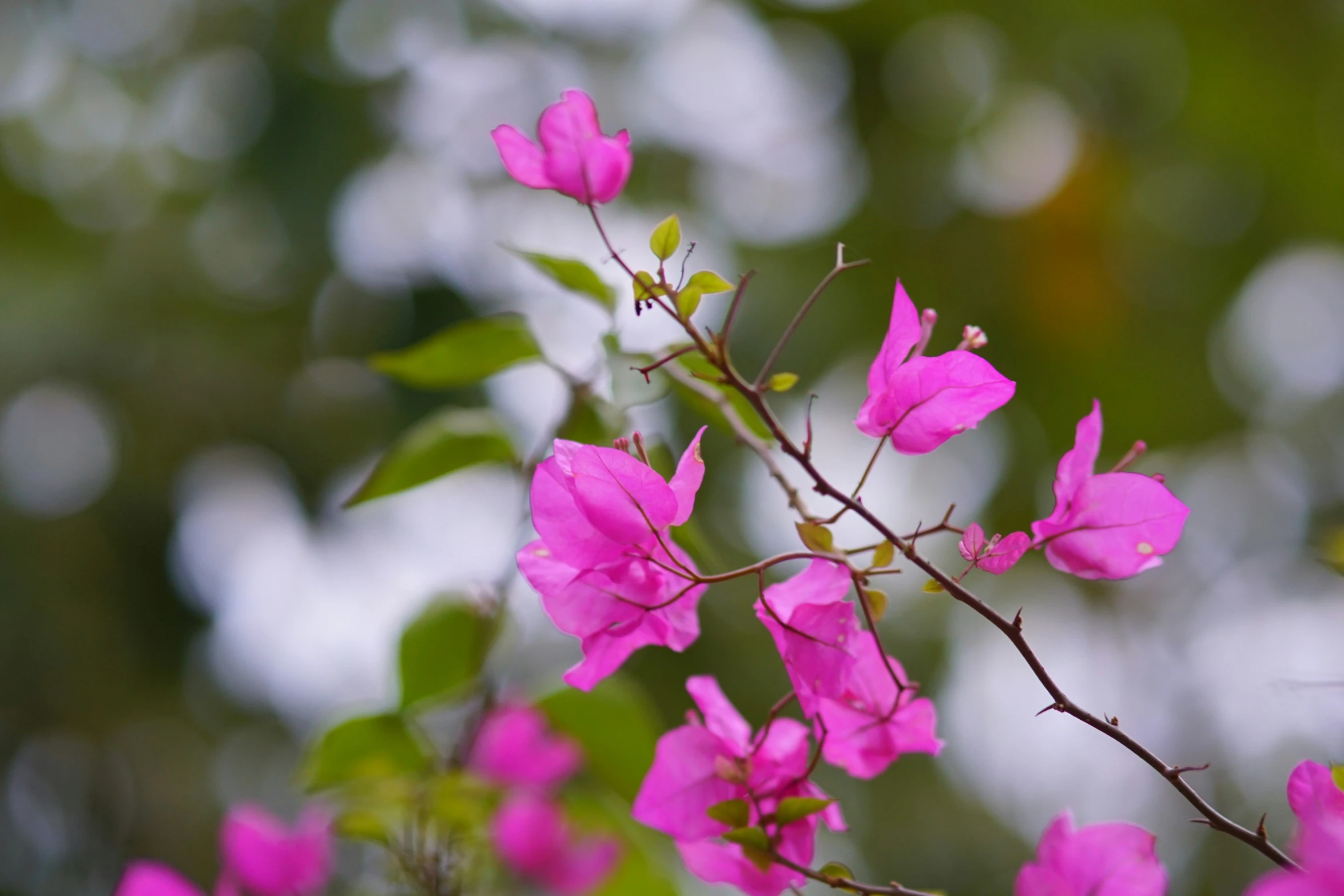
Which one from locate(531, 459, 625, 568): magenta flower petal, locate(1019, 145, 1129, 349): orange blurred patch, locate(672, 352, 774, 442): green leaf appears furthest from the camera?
locate(1019, 145, 1129, 349): orange blurred patch

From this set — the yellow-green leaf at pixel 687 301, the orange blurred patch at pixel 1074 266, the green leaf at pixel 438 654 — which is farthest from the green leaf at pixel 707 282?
the orange blurred patch at pixel 1074 266

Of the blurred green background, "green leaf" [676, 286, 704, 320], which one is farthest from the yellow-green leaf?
the blurred green background

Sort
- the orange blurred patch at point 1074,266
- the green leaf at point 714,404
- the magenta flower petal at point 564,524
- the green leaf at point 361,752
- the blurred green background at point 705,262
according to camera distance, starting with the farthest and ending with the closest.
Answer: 1. the orange blurred patch at point 1074,266
2. the blurred green background at point 705,262
3. the green leaf at point 361,752
4. the green leaf at point 714,404
5. the magenta flower petal at point 564,524

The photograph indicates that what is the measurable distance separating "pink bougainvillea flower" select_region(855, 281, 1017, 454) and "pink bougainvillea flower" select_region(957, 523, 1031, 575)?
0.03 metres

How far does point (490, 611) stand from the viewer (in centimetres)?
52

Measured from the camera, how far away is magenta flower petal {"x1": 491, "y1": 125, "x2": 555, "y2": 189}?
0.33 metres

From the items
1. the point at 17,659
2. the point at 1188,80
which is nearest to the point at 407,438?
the point at 17,659

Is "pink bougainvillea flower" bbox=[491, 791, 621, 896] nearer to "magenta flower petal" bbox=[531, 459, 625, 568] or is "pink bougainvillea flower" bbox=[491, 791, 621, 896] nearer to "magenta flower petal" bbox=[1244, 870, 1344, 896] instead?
"magenta flower petal" bbox=[531, 459, 625, 568]

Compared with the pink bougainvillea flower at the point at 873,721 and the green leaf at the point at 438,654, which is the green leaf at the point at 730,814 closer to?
the pink bougainvillea flower at the point at 873,721

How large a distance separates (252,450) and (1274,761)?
2.01m

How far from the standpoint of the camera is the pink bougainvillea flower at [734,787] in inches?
12.3

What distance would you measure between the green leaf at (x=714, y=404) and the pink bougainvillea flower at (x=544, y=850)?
0.27 m

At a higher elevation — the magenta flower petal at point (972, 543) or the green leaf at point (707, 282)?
the green leaf at point (707, 282)

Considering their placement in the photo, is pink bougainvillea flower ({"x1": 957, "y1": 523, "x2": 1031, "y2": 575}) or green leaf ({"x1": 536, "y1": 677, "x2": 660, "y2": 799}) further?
green leaf ({"x1": 536, "y1": 677, "x2": 660, "y2": 799})
